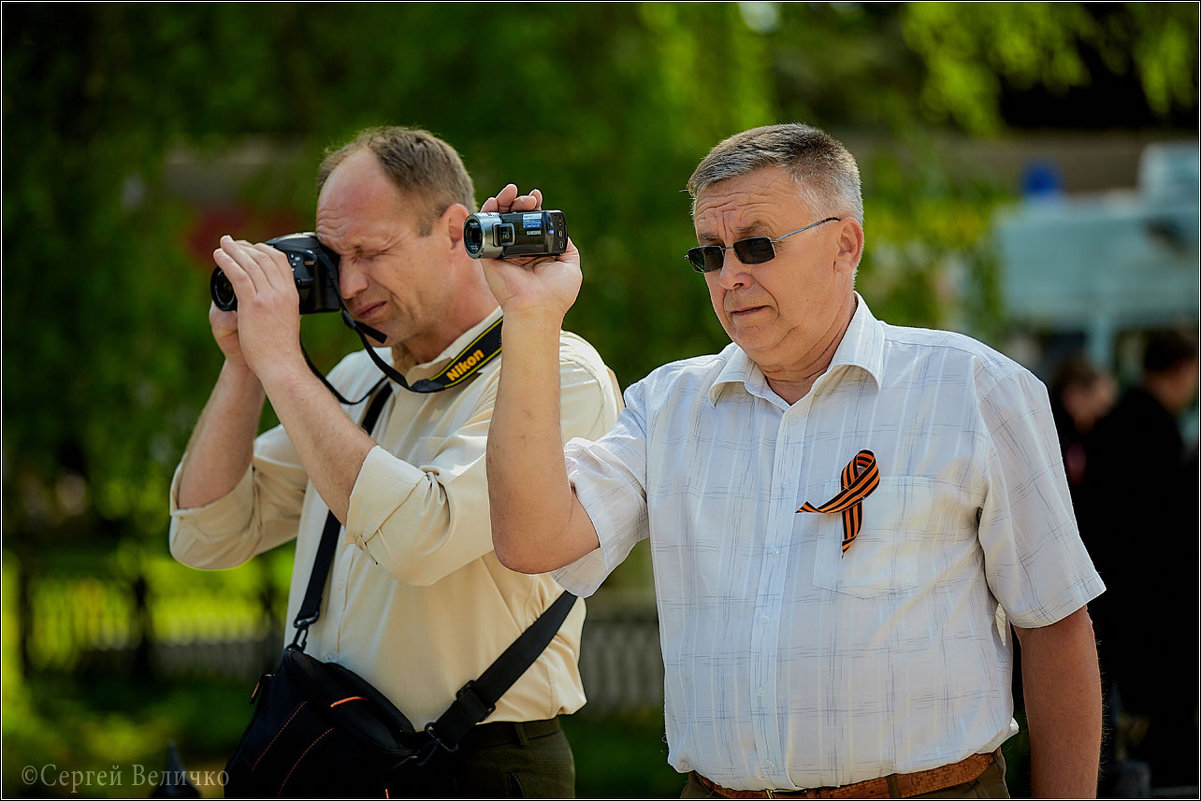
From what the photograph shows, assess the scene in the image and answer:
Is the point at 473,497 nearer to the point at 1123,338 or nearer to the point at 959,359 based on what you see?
the point at 959,359

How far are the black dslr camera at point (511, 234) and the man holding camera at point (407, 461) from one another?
1.21ft

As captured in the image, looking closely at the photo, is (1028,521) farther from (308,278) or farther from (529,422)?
(308,278)

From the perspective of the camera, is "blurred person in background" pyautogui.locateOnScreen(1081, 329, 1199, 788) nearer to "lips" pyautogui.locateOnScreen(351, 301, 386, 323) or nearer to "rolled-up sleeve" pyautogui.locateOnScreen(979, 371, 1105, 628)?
"rolled-up sleeve" pyautogui.locateOnScreen(979, 371, 1105, 628)

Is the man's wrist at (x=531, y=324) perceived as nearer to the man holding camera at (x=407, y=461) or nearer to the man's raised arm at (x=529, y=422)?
the man's raised arm at (x=529, y=422)

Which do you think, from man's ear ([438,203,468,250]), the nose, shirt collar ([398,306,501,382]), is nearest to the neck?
the nose

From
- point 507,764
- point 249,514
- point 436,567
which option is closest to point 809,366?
point 436,567

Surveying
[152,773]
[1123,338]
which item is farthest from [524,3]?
[1123,338]

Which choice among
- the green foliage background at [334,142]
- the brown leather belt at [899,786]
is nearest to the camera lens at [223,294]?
the brown leather belt at [899,786]

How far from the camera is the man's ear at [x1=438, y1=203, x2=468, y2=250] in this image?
9.47 ft

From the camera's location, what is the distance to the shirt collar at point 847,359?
218 cm

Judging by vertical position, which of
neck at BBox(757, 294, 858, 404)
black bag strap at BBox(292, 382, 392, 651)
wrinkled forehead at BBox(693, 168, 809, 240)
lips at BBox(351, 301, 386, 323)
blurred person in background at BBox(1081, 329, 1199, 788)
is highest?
wrinkled forehead at BBox(693, 168, 809, 240)

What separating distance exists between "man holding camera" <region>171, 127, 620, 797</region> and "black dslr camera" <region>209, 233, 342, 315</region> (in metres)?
0.03

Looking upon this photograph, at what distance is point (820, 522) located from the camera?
2098mm

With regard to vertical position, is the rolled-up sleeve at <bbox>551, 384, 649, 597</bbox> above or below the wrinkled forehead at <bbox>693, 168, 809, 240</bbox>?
below
